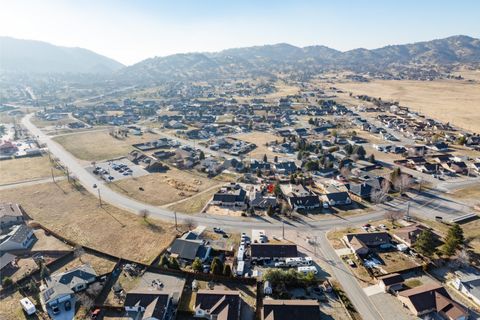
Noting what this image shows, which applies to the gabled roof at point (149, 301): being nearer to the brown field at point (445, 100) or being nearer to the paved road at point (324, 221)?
the paved road at point (324, 221)

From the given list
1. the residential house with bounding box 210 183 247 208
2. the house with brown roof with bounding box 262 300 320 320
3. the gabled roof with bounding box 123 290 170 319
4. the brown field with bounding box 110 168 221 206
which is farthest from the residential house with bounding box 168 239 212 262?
the brown field with bounding box 110 168 221 206

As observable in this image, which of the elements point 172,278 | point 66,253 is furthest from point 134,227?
point 172,278

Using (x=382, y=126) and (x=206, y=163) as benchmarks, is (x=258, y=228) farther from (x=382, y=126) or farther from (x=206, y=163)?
(x=382, y=126)

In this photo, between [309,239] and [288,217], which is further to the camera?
[288,217]

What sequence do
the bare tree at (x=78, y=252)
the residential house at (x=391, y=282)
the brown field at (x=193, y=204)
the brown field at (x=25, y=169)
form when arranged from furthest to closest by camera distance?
the brown field at (x=25, y=169) → the brown field at (x=193, y=204) → the bare tree at (x=78, y=252) → the residential house at (x=391, y=282)

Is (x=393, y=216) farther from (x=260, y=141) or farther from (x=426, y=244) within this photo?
(x=260, y=141)

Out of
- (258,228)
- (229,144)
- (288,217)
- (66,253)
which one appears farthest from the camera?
(229,144)

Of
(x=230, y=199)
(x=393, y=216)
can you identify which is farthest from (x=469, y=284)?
(x=230, y=199)

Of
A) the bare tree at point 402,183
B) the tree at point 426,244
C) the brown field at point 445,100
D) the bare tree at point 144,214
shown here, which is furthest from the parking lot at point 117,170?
the brown field at point 445,100
